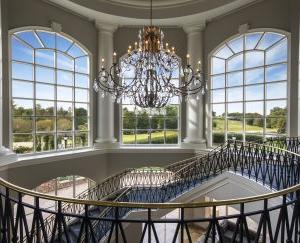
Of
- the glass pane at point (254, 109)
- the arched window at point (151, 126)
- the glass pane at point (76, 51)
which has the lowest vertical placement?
the arched window at point (151, 126)

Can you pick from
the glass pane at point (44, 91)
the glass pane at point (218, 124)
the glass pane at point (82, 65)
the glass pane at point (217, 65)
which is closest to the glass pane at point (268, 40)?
the glass pane at point (217, 65)

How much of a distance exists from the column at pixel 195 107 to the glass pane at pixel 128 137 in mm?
2095

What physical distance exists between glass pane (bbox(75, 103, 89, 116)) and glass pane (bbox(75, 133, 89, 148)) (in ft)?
2.52

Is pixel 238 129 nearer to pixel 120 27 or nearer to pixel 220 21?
pixel 220 21

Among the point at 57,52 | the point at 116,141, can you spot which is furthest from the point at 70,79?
the point at 116,141

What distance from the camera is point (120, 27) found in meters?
9.83

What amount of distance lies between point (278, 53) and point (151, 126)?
516cm

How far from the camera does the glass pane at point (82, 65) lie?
Answer: 914cm

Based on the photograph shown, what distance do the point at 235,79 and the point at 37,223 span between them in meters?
8.48

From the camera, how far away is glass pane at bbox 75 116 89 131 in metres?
9.20

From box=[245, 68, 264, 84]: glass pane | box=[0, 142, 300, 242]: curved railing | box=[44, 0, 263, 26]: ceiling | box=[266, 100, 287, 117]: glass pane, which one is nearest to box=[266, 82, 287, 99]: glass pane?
box=[266, 100, 287, 117]: glass pane

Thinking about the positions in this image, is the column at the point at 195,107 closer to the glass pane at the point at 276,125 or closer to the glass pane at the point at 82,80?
the glass pane at the point at 276,125

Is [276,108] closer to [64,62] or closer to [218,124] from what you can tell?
[218,124]

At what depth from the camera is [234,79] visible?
909 centimetres
